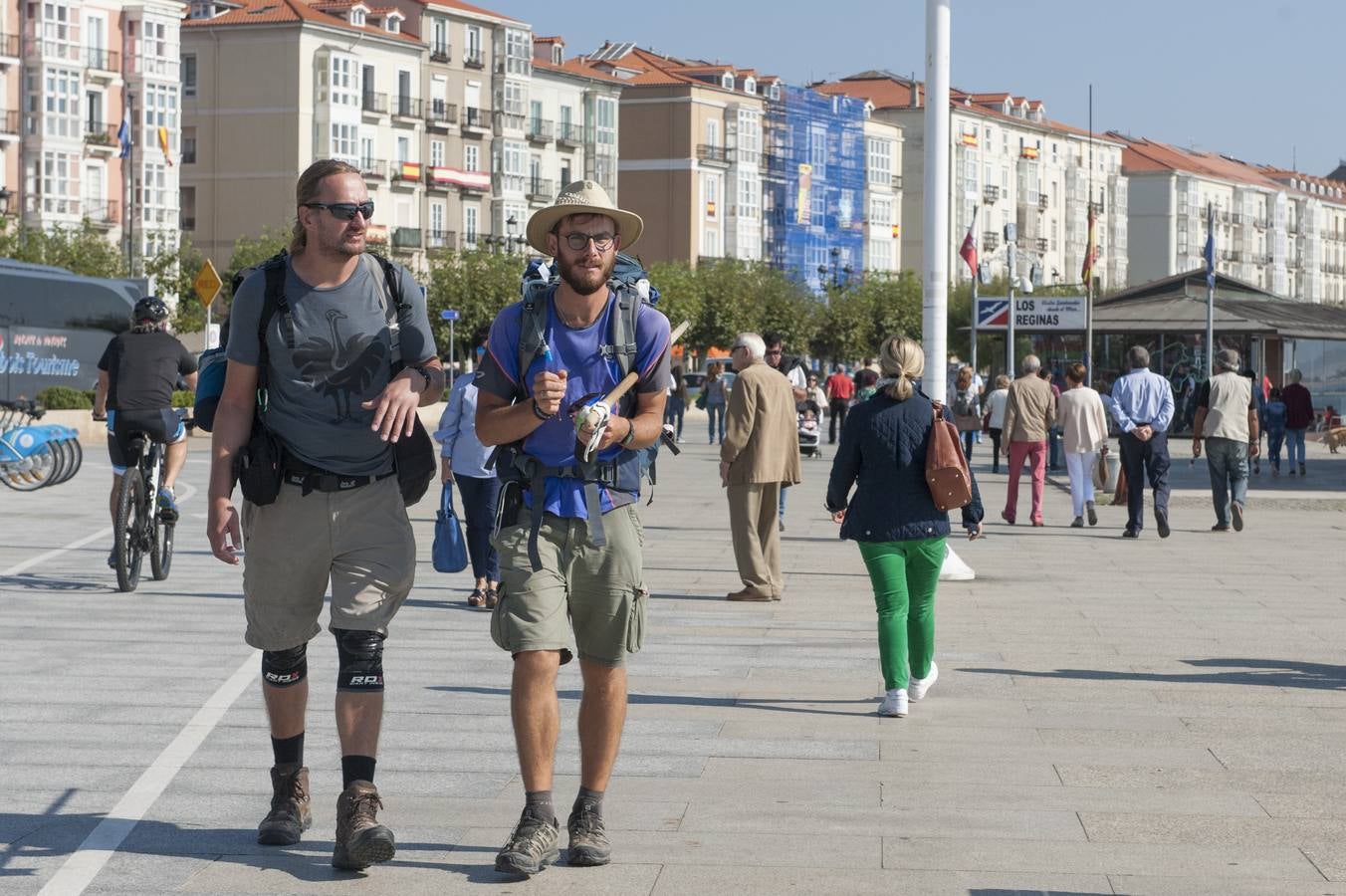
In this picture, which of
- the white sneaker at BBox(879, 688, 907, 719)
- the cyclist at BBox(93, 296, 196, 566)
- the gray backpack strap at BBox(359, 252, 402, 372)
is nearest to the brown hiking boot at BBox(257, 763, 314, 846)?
the gray backpack strap at BBox(359, 252, 402, 372)

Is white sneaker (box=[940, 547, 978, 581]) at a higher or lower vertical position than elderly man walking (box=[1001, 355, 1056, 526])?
lower

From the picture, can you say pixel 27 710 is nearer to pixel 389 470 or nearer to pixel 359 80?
pixel 389 470

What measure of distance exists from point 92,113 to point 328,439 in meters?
80.8

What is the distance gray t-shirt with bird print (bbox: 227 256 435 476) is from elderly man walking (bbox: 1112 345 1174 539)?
14.2 meters

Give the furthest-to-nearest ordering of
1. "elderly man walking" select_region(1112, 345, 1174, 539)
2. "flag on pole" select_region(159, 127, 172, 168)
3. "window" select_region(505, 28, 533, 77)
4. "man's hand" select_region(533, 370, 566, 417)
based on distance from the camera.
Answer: "window" select_region(505, 28, 533, 77) < "flag on pole" select_region(159, 127, 172, 168) < "elderly man walking" select_region(1112, 345, 1174, 539) < "man's hand" select_region(533, 370, 566, 417)

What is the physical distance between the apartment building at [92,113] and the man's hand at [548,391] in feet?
241

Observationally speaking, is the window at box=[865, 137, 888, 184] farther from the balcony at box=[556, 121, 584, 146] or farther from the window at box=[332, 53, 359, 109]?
the window at box=[332, 53, 359, 109]

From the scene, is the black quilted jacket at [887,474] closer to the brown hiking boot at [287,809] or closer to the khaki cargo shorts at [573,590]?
the khaki cargo shorts at [573,590]

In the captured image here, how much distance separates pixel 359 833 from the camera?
568 centimetres

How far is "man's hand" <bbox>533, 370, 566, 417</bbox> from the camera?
567cm

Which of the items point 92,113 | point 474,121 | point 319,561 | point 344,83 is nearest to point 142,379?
point 319,561

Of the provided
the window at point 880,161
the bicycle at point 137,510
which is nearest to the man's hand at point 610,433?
the bicycle at point 137,510

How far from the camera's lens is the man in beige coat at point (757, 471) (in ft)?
44.2

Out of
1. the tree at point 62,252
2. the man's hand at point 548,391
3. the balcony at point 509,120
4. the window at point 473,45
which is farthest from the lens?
the balcony at point 509,120
